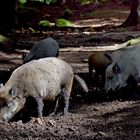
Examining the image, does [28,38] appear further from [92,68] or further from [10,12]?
[92,68]

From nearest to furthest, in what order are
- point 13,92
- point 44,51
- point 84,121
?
point 13,92, point 84,121, point 44,51

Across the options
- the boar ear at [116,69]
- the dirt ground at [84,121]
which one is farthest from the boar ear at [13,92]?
the boar ear at [116,69]

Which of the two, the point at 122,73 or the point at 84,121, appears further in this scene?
the point at 122,73

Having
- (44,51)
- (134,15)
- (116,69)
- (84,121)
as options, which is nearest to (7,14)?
(134,15)

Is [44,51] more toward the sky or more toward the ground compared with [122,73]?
more toward the ground

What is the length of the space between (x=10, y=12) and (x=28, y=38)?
2490 millimetres

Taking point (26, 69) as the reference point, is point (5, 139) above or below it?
below

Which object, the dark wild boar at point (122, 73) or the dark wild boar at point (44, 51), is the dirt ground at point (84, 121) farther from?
the dark wild boar at point (44, 51)

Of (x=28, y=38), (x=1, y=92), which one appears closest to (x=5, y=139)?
(x=1, y=92)

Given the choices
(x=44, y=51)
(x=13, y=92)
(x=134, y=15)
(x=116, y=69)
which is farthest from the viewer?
(x=134, y=15)

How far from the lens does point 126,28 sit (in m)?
18.1

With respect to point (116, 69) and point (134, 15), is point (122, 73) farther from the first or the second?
point (134, 15)

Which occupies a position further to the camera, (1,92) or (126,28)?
(126,28)

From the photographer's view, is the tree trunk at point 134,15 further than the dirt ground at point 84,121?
Yes
